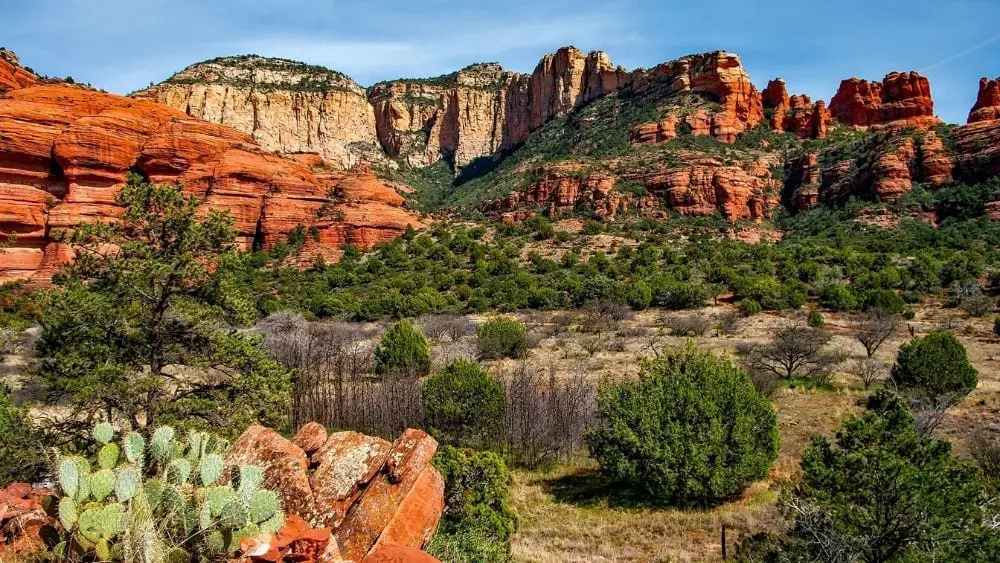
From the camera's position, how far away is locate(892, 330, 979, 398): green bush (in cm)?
1717

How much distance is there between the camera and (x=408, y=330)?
2420cm

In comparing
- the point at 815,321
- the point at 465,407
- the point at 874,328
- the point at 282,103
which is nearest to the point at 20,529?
the point at 465,407

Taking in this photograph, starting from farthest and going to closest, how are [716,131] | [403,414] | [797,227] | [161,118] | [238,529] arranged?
[716,131]
[797,227]
[161,118]
[403,414]
[238,529]

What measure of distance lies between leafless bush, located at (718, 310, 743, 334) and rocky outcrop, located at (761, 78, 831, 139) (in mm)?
58035

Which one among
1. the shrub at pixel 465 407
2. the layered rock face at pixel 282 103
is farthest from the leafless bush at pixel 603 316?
the layered rock face at pixel 282 103

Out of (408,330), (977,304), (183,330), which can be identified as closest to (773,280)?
(977,304)

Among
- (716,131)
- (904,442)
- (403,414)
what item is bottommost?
(403,414)

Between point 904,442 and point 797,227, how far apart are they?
63.6 m

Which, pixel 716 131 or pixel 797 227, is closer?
pixel 797 227

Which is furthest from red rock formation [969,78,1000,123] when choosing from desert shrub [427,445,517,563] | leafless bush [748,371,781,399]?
desert shrub [427,445,517,563]

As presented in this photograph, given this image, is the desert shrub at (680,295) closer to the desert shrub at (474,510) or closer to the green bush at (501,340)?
the green bush at (501,340)

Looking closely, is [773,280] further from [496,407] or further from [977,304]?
[496,407]

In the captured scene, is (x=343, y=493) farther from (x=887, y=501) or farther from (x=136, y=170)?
(x=136, y=170)

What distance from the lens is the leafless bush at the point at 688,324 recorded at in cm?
3080
